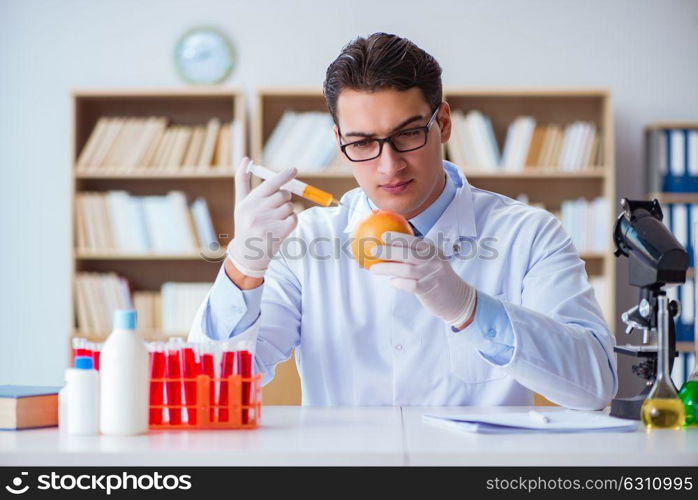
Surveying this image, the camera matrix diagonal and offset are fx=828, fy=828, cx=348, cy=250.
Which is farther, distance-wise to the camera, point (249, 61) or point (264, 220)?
point (249, 61)

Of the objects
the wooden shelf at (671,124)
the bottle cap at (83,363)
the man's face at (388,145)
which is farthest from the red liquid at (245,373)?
the wooden shelf at (671,124)

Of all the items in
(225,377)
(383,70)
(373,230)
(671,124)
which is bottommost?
(225,377)

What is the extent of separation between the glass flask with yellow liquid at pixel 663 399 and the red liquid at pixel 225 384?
63 cm

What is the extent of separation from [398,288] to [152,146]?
2.52 m

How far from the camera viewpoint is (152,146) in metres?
3.79

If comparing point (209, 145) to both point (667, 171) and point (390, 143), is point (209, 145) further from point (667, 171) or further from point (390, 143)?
point (390, 143)

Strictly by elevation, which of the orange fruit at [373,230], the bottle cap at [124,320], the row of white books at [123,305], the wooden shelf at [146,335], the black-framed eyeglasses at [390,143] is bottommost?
the wooden shelf at [146,335]

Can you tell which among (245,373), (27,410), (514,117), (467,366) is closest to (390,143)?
(467,366)

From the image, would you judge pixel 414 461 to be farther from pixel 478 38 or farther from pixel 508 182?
pixel 478 38

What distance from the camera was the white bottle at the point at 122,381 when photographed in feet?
3.84

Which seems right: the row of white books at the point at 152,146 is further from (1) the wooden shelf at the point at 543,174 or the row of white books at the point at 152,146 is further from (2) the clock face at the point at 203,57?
(1) the wooden shelf at the point at 543,174

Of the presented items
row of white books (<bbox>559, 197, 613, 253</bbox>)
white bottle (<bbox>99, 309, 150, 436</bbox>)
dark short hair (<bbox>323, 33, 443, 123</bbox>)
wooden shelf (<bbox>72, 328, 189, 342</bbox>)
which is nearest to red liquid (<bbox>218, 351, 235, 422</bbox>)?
white bottle (<bbox>99, 309, 150, 436</bbox>)

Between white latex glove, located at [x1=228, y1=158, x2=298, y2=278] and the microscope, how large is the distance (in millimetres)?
601

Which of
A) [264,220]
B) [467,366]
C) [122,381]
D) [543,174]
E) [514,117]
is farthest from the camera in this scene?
[514,117]
